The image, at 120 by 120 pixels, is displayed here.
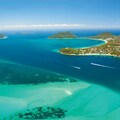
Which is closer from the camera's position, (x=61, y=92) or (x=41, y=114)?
(x=41, y=114)

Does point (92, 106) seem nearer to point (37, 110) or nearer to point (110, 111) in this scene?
point (110, 111)

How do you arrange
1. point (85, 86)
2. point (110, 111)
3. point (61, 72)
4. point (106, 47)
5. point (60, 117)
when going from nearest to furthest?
point (60, 117) < point (110, 111) < point (85, 86) < point (61, 72) < point (106, 47)

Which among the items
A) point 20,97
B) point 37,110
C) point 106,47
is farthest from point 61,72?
point 106,47

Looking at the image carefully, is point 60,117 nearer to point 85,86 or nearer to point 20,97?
point 20,97

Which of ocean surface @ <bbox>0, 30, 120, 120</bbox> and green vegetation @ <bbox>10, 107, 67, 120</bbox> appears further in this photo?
ocean surface @ <bbox>0, 30, 120, 120</bbox>

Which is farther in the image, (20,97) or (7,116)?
(20,97)

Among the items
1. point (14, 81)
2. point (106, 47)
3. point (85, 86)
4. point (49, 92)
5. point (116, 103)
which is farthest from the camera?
point (106, 47)

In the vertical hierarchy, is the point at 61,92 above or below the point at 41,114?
above

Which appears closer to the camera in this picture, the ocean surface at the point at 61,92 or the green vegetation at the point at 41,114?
the green vegetation at the point at 41,114

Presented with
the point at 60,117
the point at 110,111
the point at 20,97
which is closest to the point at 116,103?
the point at 110,111
